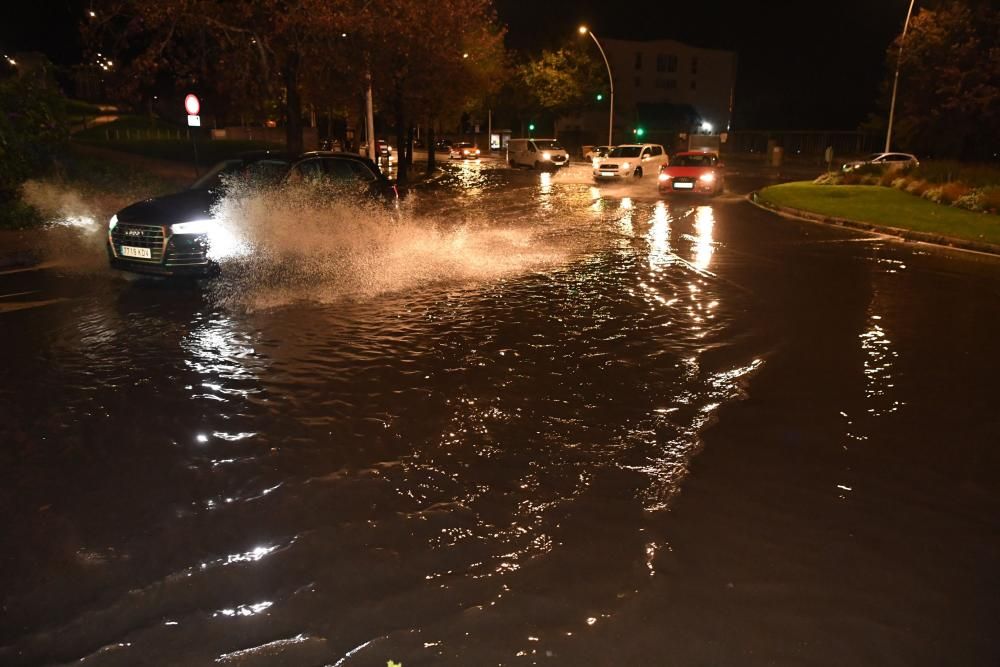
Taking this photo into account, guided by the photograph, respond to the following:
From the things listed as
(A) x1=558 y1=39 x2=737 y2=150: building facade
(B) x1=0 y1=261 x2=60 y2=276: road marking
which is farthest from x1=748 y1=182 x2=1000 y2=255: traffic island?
(A) x1=558 y1=39 x2=737 y2=150: building facade

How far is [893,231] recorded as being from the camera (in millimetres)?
17000

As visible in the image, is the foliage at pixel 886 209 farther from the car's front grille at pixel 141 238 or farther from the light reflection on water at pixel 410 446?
the car's front grille at pixel 141 238

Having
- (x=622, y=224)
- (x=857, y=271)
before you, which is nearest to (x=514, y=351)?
(x=857, y=271)

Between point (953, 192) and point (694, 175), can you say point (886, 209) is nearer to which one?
point (953, 192)

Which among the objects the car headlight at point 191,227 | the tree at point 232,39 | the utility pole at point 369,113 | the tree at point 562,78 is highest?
the tree at point 562,78

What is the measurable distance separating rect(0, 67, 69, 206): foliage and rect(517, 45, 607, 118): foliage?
54542mm

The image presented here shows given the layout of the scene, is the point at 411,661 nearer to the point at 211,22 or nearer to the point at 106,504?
the point at 106,504

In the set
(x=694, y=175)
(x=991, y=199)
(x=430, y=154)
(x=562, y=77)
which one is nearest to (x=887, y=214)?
(x=991, y=199)

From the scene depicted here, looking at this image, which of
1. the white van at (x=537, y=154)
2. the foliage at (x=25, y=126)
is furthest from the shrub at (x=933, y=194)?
the white van at (x=537, y=154)

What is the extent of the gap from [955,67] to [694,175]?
75.2 feet

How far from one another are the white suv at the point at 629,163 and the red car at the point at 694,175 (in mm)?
7718

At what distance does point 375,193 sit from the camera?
1285cm

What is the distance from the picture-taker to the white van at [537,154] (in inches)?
1857

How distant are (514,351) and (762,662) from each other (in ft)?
14.9
